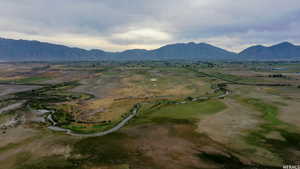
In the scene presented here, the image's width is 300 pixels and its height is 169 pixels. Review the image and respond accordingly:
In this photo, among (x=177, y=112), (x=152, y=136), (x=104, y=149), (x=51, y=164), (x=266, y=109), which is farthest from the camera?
(x=266, y=109)

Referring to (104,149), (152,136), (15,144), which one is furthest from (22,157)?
(152,136)

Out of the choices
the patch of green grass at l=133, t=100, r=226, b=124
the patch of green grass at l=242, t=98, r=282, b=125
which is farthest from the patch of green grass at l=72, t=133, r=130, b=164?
the patch of green grass at l=242, t=98, r=282, b=125

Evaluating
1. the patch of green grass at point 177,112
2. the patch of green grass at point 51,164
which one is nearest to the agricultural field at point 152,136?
the patch of green grass at point 177,112

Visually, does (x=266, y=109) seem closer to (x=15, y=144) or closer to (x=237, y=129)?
(x=237, y=129)

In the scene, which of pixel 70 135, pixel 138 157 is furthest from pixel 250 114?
pixel 70 135

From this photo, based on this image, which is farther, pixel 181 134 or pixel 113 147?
pixel 181 134

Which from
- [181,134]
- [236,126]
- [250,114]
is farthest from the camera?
[250,114]

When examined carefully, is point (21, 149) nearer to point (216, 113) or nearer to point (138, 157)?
point (138, 157)

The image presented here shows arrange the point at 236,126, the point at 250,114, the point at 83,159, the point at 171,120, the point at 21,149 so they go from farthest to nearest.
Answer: the point at 250,114 < the point at 171,120 < the point at 236,126 < the point at 21,149 < the point at 83,159

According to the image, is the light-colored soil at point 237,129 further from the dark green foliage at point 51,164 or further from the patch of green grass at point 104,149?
the dark green foliage at point 51,164

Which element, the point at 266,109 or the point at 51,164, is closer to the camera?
the point at 51,164

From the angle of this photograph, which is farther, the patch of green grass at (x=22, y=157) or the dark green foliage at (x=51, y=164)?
the patch of green grass at (x=22, y=157)
